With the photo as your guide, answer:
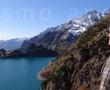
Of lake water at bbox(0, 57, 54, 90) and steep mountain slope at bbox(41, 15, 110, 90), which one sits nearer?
steep mountain slope at bbox(41, 15, 110, 90)

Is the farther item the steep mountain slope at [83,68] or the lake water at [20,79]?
the lake water at [20,79]

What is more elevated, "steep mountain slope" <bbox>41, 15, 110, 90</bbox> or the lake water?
"steep mountain slope" <bbox>41, 15, 110, 90</bbox>

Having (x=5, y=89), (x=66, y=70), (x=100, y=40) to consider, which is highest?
(x=100, y=40)

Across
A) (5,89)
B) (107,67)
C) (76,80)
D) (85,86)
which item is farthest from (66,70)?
(5,89)

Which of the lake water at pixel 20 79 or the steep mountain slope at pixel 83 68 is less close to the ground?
the steep mountain slope at pixel 83 68

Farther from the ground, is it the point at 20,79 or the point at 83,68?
the point at 83,68

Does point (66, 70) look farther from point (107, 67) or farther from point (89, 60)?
point (107, 67)

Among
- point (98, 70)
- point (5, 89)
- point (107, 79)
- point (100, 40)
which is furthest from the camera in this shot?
point (5, 89)

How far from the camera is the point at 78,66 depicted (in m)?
46.7

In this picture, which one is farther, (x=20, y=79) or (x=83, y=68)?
(x=20, y=79)

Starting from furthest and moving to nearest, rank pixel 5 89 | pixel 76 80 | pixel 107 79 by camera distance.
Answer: pixel 5 89, pixel 76 80, pixel 107 79

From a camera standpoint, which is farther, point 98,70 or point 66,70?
point 66,70

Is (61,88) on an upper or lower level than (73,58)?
lower

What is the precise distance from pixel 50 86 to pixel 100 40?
10.0 meters
